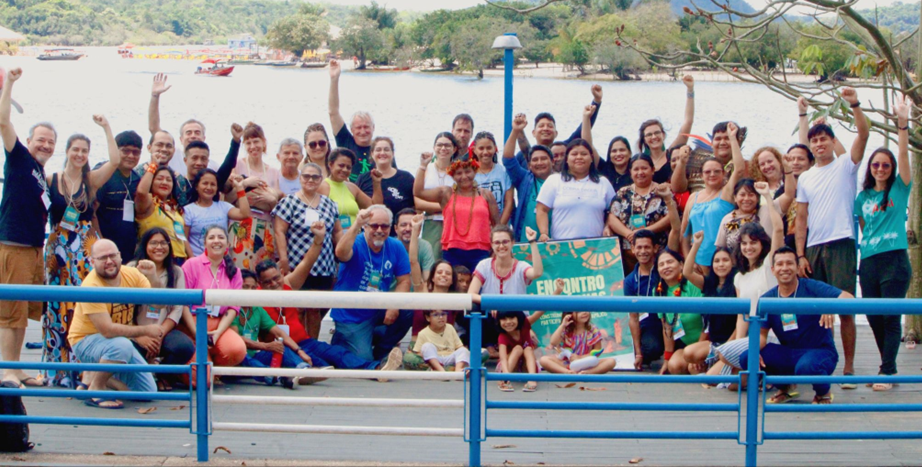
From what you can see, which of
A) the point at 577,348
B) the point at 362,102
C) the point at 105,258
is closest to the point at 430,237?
the point at 577,348

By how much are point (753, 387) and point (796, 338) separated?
2.00m

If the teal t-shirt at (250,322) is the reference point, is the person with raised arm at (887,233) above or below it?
above

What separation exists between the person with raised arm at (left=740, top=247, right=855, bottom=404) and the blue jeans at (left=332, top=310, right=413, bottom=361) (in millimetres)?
2342

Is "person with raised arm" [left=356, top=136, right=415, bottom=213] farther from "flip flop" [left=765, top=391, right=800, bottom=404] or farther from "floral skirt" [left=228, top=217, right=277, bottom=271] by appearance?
"flip flop" [left=765, top=391, right=800, bottom=404]

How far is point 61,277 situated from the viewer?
18.8 feet

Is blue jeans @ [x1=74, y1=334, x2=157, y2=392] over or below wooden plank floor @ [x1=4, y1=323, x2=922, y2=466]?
over

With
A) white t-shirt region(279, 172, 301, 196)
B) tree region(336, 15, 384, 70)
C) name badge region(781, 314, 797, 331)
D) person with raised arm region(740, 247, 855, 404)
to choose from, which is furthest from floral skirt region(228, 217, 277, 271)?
tree region(336, 15, 384, 70)

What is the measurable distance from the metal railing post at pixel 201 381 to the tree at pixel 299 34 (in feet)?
76.0

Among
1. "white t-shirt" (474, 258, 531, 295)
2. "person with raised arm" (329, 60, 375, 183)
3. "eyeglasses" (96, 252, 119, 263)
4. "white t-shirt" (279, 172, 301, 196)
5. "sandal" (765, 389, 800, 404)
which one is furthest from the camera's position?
"person with raised arm" (329, 60, 375, 183)

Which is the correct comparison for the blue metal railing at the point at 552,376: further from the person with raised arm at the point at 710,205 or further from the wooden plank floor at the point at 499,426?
the person with raised arm at the point at 710,205

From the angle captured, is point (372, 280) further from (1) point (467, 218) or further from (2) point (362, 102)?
(2) point (362, 102)

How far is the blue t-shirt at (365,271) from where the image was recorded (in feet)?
21.4

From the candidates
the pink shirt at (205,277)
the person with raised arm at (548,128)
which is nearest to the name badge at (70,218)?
the pink shirt at (205,277)

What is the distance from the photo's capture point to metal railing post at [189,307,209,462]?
150 inches
